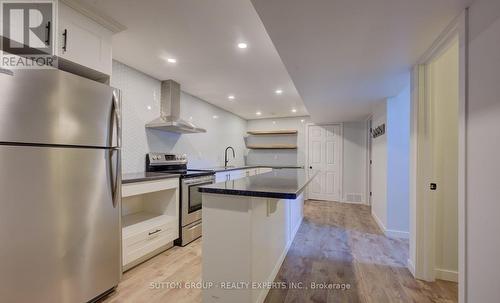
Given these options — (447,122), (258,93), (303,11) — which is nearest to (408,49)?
(447,122)

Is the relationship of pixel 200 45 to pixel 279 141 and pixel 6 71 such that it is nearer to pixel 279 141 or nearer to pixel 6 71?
pixel 6 71

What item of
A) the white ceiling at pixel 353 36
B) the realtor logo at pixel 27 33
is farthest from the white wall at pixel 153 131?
the white ceiling at pixel 353 36

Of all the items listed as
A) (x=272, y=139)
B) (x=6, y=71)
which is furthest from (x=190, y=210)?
(x=272, y=139)

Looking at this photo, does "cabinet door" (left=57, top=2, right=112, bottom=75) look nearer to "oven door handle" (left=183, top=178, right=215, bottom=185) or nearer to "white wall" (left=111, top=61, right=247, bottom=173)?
"white wall" (left=111, top=61, right=247, bottom=173)

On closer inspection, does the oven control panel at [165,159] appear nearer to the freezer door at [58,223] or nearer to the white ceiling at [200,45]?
the white ceiling at [200,45]

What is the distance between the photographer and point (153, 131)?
10.8ft

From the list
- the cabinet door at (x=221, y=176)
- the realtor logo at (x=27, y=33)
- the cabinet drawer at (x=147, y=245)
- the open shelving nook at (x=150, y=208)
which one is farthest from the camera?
the cabinet door at (x=221, y=176)

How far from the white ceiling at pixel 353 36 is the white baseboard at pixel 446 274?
2057 mm

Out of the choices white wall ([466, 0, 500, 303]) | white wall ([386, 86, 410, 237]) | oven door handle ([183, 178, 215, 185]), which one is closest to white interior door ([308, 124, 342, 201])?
white wall ([386, 86, 410, 237])

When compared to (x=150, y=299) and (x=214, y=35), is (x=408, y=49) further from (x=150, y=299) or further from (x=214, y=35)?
(x=150, y=299)

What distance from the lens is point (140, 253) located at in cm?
233

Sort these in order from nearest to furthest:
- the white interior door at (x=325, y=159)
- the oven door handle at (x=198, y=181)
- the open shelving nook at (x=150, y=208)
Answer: the open shelving nook at (x=150, y=208)
the oven door handle at (x=198, y=181)
the white interior door at (x=325, y=159)

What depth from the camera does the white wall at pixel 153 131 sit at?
9.35 ft


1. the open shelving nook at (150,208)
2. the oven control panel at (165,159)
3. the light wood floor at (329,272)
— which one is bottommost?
the light wood floor at (329,272)
